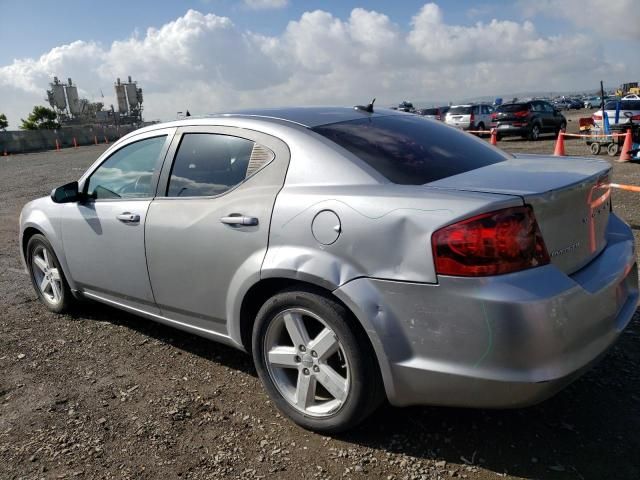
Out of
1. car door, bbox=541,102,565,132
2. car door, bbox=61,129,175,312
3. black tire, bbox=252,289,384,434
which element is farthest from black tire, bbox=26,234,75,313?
car door, bbox=541,102,565,132

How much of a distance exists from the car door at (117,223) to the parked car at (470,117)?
884 inches

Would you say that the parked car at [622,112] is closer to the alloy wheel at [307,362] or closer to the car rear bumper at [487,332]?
the car rear bumper at [487,332]

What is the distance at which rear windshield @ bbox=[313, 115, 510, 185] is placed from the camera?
272 centimetres

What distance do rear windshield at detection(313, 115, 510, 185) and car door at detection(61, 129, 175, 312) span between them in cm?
130

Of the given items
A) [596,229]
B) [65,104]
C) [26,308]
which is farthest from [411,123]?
[65,104]

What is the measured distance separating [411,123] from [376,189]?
1.10 meters

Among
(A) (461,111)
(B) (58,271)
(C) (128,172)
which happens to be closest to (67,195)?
(C) (128,172)

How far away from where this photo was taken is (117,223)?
3.68 meters

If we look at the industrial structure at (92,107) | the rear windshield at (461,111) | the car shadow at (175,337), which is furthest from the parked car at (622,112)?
the industrial structure at (92,107)

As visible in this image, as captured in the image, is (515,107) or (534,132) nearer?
(515,107)

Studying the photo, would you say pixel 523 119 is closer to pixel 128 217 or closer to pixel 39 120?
pixel 128 217

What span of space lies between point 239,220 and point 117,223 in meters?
1.22

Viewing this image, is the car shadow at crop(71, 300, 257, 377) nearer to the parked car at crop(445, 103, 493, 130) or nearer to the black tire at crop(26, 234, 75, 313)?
the black tire at crop(26, 234, 75, 313)

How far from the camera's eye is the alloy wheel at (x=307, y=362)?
2643 millimetres
